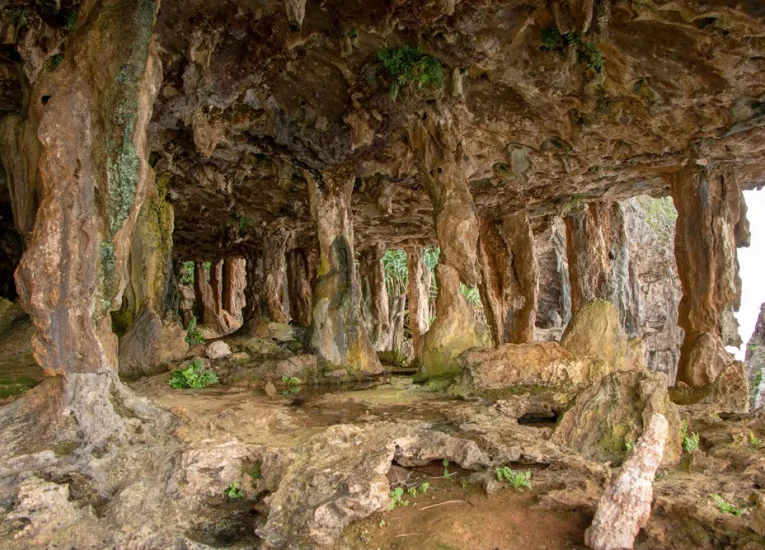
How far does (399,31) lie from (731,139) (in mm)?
6225

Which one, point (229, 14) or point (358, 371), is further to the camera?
point (358, 371)

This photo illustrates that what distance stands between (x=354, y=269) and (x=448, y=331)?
8.06ft

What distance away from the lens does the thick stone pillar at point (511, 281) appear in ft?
45.7

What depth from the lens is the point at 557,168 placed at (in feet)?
37.6

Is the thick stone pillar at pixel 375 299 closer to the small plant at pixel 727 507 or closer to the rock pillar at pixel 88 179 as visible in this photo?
the rock pillar at pixel 88 179

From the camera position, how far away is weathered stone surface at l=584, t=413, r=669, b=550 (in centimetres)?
271

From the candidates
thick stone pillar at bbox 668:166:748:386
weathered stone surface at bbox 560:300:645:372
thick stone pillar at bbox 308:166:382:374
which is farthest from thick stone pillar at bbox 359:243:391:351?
weathered stone surface at bbox 560:300:645:372

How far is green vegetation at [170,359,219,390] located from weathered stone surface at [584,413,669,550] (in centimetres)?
615

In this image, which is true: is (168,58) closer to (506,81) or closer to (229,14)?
(229,14)

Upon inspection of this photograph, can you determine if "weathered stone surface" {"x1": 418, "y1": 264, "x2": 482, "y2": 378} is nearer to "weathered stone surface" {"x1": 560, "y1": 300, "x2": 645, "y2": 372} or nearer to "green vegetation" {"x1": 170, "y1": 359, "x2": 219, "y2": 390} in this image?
"weathered stone surface" {"x1": 560, "y1": 300, "x2": 645, "y2": 372}

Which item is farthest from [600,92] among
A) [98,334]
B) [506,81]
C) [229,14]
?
[98,334]

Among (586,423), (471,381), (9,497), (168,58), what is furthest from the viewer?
(168,58)

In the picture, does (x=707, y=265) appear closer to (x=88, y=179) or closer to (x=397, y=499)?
(x=397, y=499)

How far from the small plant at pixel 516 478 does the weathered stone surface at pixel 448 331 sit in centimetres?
428
